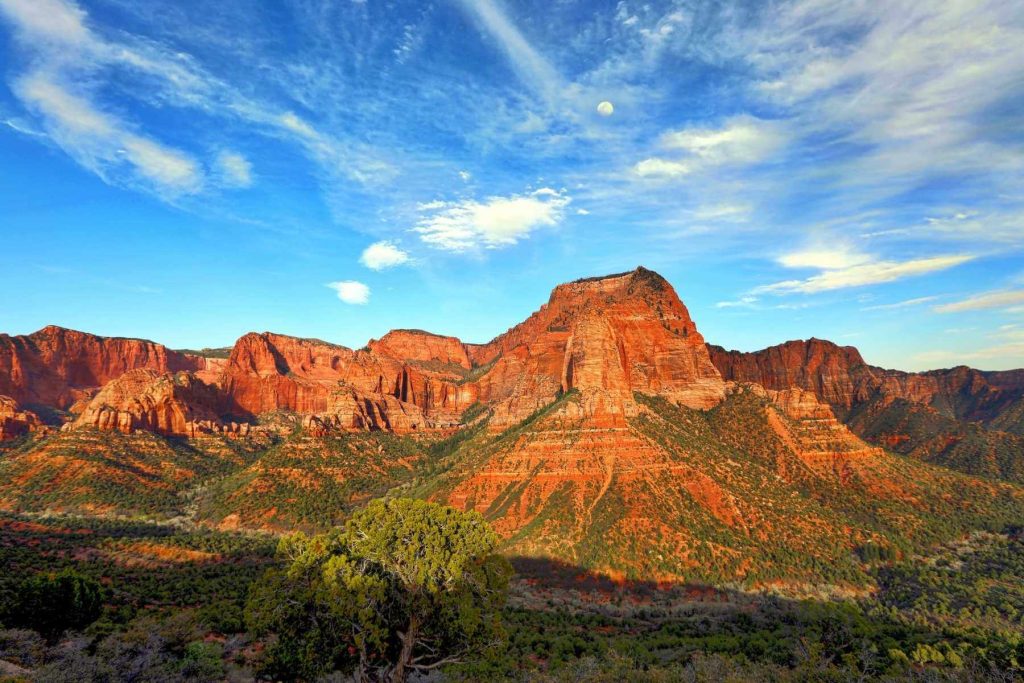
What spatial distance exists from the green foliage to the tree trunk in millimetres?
27332

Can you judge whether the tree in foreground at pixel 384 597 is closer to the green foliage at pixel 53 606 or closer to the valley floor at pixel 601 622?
the valley floor at pixel 601 622

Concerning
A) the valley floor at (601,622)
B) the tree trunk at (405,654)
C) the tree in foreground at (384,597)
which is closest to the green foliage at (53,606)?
the valley floor at (601,622)

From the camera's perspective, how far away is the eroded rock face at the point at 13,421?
481ft

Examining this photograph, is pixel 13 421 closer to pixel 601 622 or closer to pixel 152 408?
pixel 152 408

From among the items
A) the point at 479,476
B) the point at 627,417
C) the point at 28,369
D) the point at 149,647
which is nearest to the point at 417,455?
the point at 479,476

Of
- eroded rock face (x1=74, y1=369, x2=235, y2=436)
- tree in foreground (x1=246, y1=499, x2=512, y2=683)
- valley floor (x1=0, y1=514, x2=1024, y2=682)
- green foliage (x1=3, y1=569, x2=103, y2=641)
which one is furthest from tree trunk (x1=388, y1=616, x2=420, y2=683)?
eroded rock face (x1=74, y1=369, x2=235, y2=436)

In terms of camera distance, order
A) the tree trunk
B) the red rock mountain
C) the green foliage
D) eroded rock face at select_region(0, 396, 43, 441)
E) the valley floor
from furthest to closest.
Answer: eroded rock face at select_region(0, 396, 43, 441)
the red rock mountain
the green foliage
the valley floor
the tree trunk

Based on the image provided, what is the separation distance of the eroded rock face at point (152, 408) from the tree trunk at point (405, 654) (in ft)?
508

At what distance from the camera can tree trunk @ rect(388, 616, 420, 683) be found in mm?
31469

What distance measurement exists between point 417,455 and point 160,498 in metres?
68.3

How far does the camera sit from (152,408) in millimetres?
158125

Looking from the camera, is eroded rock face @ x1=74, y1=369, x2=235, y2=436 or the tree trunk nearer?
the tree trunk

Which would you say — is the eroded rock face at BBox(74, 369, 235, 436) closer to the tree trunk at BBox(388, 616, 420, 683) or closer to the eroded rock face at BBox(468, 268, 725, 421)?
the eroded rock face at BBox(468, 268, 725, 421)

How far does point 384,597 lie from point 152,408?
162 meters
